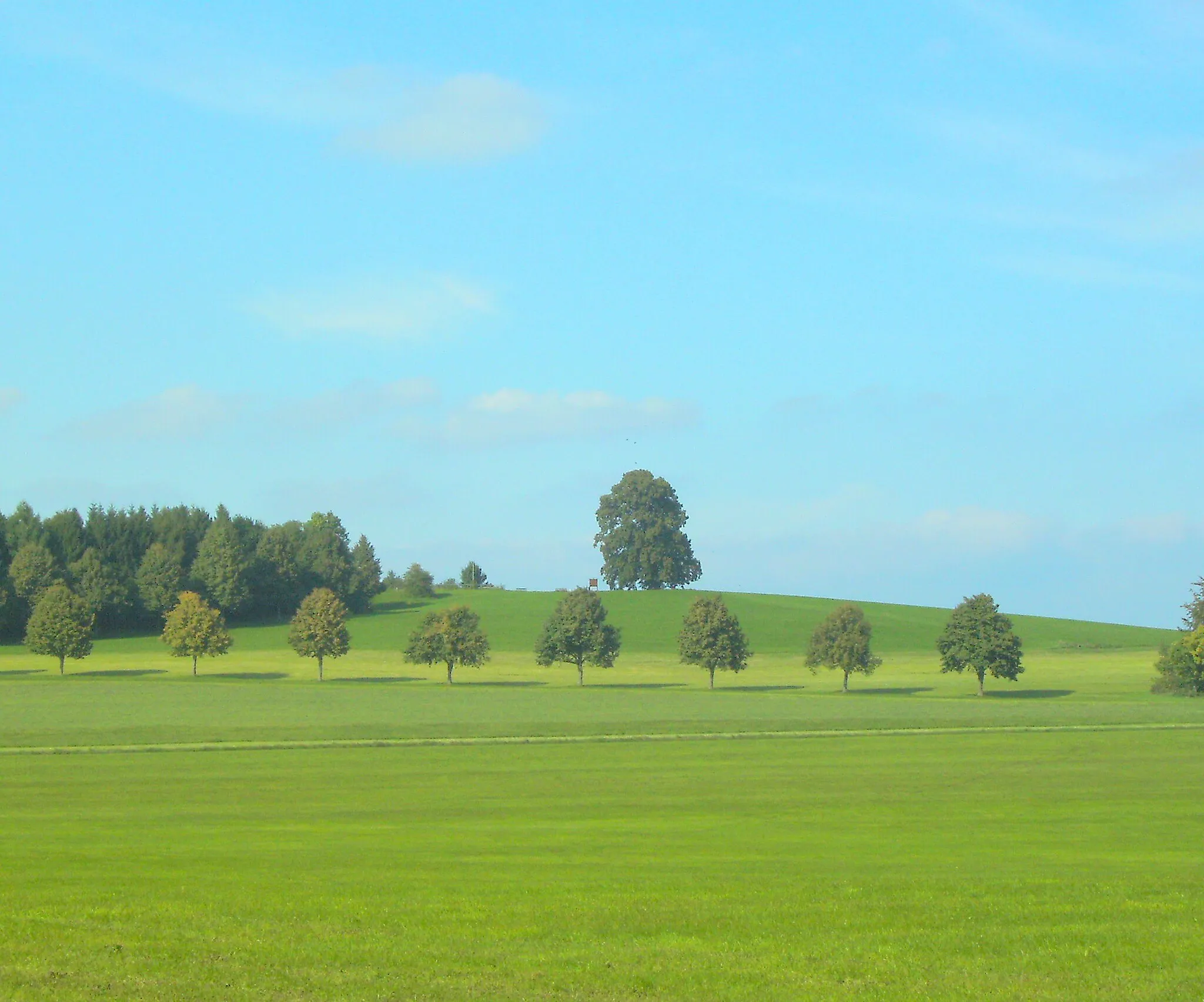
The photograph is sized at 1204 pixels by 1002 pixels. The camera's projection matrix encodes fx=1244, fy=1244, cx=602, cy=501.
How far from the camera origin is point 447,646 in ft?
277

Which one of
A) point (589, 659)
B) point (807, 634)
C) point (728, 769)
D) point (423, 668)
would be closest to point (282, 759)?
point (728, 769)

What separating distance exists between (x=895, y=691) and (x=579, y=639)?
21.3 meters

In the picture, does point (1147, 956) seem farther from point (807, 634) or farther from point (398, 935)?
point (807, 634)

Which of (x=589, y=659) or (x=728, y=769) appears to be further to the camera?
(x=589, y=659)

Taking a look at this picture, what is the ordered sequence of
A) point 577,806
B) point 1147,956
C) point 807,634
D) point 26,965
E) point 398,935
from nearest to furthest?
point 26,965, point 1147,956, point 398,935, point 577,806, point 807,634

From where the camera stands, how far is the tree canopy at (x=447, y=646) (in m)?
84.3

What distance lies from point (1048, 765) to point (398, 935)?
27.1 metres

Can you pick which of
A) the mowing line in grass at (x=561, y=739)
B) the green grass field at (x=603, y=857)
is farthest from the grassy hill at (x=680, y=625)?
the mowing line in grass at (x=561, y=739)

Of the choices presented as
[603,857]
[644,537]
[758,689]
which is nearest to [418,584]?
[644,537]

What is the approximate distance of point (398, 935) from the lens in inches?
538

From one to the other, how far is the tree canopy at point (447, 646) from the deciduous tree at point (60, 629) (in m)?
23.3

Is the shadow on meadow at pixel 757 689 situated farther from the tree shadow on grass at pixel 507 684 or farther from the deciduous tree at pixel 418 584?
the deciduous tree at pixel 418 584

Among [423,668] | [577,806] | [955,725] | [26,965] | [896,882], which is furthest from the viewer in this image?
[423,668]

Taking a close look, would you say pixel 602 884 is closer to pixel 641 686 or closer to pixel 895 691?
pixel 641 686
